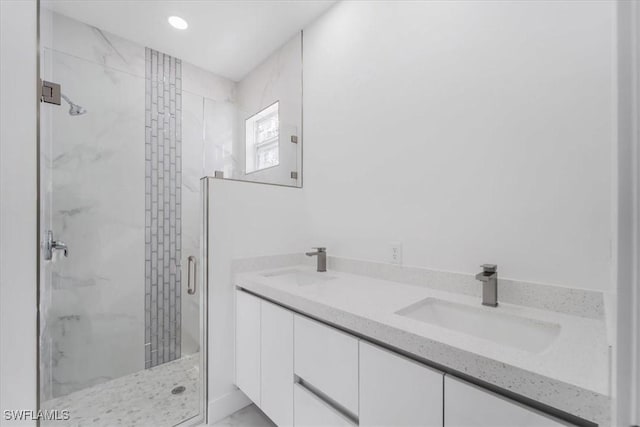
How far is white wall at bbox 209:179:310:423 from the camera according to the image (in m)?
1.61

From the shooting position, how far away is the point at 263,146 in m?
2.07

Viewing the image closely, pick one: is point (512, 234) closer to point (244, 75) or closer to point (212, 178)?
point (212, 178)

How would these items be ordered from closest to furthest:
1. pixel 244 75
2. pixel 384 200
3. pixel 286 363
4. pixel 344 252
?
pixel 286 363 → pixel 384 200 → pixel 344 252 → pixel 244 75

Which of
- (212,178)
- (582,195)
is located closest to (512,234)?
(582,195)

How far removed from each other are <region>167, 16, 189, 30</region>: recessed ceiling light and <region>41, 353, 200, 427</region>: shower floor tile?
2527 mm

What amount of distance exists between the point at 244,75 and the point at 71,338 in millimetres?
2622

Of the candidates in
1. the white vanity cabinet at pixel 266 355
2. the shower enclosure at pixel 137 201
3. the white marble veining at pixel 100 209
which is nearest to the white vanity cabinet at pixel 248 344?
the white vanity cabinet at pixel 266 355

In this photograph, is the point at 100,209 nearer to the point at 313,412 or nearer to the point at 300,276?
the point at 300,276

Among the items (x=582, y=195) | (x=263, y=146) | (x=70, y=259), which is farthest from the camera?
(x=263, y=146)

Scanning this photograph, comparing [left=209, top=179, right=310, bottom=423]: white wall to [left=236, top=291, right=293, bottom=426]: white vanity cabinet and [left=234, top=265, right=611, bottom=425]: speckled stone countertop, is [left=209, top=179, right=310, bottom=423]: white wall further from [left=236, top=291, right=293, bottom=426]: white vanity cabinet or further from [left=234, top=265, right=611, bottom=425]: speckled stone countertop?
[left=234, top=265, right=611, bottom=425]: speckled stone countertop

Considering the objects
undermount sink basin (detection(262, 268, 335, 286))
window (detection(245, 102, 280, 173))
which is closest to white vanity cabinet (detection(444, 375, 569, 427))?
undermount sink basin (detection(262, 268, 335, 286))

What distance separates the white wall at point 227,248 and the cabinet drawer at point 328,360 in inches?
25.2

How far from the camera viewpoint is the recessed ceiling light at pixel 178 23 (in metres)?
2.03
